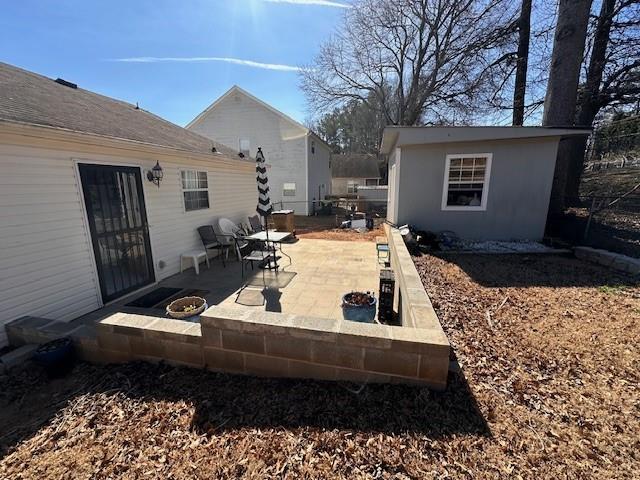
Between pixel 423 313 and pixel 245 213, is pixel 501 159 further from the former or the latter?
pixel 245 213

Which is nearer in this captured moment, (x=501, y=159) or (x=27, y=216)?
(x=27, y=216)

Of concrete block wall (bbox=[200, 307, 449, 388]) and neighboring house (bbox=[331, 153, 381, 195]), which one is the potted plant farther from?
neighboring house (bbox=[331, 153, 381, 195])

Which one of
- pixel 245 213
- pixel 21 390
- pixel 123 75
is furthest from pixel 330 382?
pixel 123 75

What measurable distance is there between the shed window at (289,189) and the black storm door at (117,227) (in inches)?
487

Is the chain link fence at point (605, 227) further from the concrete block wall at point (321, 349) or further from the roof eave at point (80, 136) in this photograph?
the roof eave at point (80, 136)

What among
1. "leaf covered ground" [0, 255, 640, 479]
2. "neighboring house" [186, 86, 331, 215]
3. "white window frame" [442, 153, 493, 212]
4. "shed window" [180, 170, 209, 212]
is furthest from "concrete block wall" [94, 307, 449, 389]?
"neighboring house" [186, 86, 331, 215]

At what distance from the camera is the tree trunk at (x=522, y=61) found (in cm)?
1226

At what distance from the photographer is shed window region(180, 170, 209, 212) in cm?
630

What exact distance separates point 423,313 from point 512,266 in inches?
176

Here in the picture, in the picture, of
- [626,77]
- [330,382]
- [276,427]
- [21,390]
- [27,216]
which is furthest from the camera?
[626,77]

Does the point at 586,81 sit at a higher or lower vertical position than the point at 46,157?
higher

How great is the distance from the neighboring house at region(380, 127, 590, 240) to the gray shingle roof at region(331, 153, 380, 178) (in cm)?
2354

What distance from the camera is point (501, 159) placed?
24.9ft

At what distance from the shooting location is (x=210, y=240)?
6.90m
